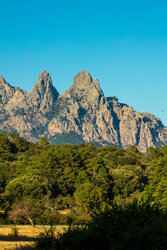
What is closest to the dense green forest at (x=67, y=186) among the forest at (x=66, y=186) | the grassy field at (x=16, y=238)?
the forest at (x=66, y=186)

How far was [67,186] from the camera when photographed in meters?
75.1

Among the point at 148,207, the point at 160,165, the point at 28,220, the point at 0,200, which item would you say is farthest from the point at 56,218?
the point at 148,207

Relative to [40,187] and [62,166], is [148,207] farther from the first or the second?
[62,166]

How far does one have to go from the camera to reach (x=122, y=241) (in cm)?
1309

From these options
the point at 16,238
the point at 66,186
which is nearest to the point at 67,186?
the point at 66,186

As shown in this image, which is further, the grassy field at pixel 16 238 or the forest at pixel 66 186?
the forest at pixel 66 186

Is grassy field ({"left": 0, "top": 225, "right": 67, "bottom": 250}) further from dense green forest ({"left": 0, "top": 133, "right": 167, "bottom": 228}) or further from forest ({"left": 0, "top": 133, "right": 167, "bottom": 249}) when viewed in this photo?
dense green forest ({"left": 0, "top": 133, "right": 167, "bottom": 228})

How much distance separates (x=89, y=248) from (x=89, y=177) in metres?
62.0

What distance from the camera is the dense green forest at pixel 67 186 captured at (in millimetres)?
51062

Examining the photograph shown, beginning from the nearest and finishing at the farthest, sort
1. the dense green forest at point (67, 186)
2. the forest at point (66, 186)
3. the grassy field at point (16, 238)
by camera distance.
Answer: the grassy field at point (16, 238) < the forest at point (66, 186) < the dense green forest at point (67, 186)

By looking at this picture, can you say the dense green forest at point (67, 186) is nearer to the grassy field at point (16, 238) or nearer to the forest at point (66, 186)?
the forest at point (66, 186)

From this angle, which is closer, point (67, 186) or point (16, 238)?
point (16, 238)

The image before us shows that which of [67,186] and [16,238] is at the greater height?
[67,186]

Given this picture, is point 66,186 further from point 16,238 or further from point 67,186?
point 16,238
